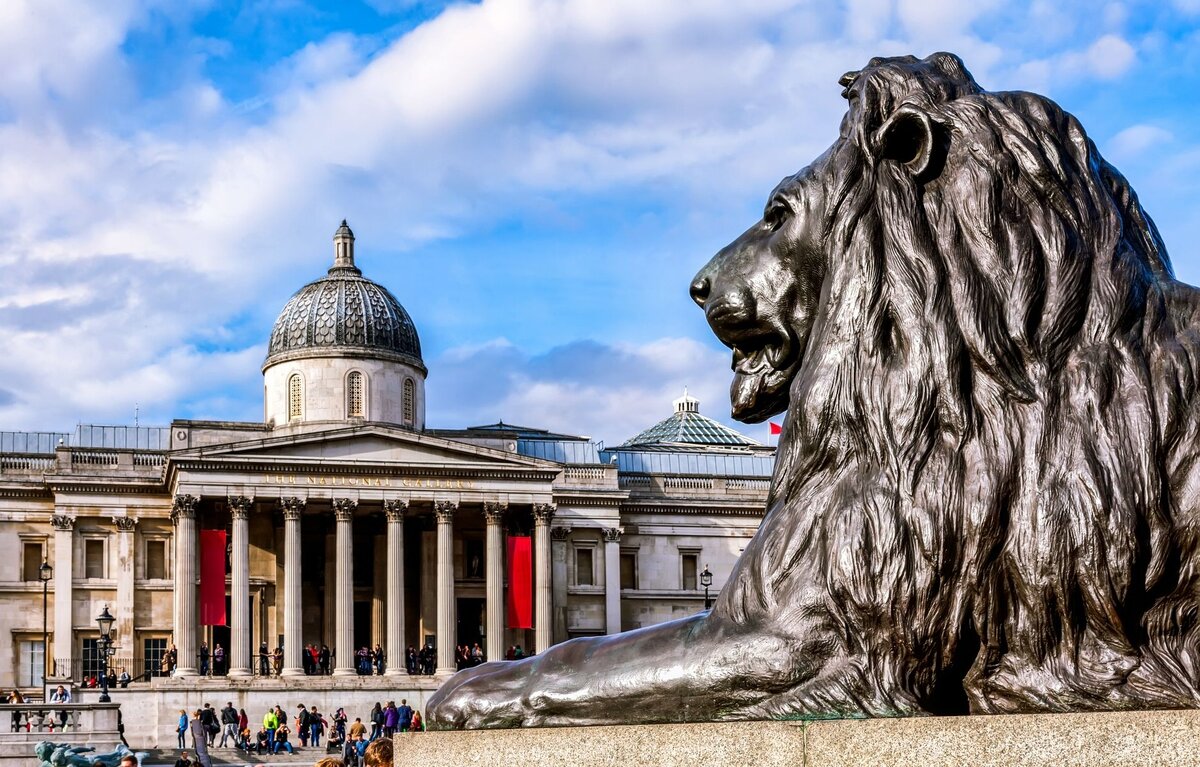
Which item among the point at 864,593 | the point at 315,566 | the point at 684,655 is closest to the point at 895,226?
the point at 864,593

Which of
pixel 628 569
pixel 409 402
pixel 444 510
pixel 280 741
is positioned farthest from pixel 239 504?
pixel 628 569

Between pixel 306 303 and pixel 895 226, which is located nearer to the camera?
pixel 895 226

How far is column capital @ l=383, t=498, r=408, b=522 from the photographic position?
54031mm

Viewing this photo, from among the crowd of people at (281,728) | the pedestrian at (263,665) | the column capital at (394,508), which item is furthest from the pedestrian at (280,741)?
the column capital at (394,508)

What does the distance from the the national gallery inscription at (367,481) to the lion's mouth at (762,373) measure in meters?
49.9

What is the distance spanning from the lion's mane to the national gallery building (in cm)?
4617

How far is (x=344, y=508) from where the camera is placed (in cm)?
5338

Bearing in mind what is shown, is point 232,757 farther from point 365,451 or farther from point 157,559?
point 157,559

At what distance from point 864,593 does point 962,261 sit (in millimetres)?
752

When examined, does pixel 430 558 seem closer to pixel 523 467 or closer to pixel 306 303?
pixel 523 467

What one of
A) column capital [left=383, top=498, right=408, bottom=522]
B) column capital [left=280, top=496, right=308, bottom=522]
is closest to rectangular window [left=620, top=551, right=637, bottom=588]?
column capital [left=383, top=498, right=408, bottom=522]

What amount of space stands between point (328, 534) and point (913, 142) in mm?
53840

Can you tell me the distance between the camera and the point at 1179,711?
3.30 metres

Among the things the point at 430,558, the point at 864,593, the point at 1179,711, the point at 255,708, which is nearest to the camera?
the point at 1179,711
